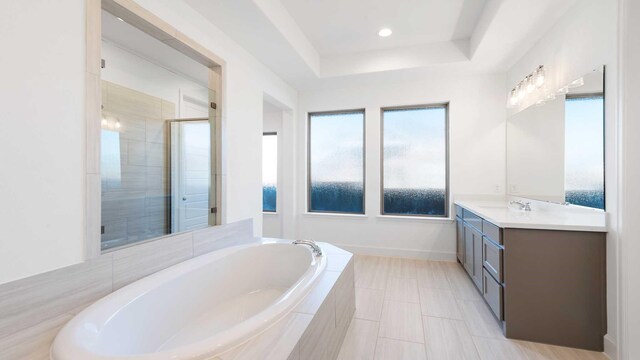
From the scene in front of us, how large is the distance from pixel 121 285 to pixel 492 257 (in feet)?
8.16

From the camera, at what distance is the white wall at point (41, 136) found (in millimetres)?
1064

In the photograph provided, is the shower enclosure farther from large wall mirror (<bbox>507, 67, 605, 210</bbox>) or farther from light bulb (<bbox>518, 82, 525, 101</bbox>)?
light bulb (<bbox>518, 82, 525, 101</bbox>)

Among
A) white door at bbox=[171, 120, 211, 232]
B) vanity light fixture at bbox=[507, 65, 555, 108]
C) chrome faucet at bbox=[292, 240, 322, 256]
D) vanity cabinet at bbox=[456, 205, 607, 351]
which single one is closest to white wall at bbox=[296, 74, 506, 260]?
vanity light fixture at bbox=[507, 65, 555, 108]

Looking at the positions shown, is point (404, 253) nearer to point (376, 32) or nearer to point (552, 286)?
point (552, 286)

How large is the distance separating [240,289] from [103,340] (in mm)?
1061

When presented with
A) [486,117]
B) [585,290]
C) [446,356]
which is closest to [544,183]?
[585,290]

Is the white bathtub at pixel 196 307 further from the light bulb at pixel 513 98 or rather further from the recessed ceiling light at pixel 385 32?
the light bulb at pixel 513 98

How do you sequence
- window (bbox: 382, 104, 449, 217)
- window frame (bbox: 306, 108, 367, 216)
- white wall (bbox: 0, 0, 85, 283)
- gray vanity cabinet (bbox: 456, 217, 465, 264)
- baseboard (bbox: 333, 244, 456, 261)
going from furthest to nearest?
window frame (bbox: 306, 108, 367, 216) → window (bbox: 382, 104, 449, 217) → baseboard (bbox: 333, 244, 456, 261) → gray vanity cabinet (bbox: 456, 217, 465, 264) → white wall (bbox: 0, 0, 85, 283)

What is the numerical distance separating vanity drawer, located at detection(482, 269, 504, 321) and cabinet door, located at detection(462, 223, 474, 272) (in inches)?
16.9

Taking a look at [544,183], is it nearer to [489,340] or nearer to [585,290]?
[585,290]

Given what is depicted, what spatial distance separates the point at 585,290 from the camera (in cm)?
169

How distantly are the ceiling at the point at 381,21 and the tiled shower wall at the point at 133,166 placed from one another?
154cm

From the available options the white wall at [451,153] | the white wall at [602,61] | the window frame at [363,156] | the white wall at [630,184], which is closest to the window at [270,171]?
the white wall at [451,153]

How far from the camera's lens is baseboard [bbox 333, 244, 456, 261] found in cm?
348
